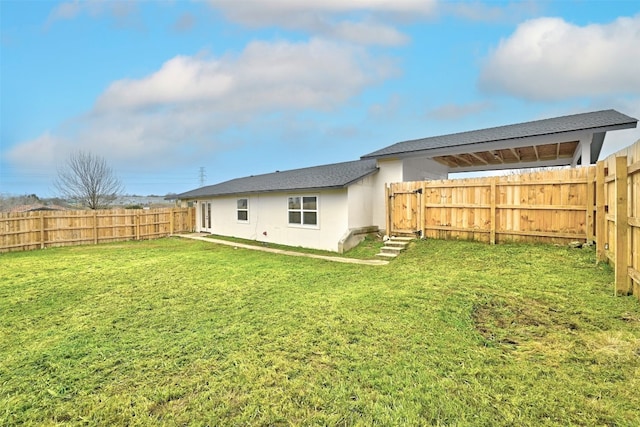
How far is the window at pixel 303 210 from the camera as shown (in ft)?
39.7

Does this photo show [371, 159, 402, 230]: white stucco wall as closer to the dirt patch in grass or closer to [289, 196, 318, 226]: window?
[289, 196, 318, 226]: window

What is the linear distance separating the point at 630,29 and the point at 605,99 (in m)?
6.63

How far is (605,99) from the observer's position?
46.4 feet

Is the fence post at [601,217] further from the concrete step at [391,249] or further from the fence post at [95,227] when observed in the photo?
the fence post at [95,227]

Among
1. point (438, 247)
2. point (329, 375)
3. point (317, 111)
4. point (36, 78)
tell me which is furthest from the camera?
point (317, 111)

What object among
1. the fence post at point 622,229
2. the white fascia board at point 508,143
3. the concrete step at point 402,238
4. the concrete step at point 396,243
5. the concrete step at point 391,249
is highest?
the white fascia board at point 508,143

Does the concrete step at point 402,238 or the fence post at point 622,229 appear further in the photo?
the concrete step at point 402,238

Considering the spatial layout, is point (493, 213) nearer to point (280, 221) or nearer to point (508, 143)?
point (508, 143)

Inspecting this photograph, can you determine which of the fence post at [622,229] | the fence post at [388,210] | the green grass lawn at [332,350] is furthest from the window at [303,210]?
the fence post at [622,229]

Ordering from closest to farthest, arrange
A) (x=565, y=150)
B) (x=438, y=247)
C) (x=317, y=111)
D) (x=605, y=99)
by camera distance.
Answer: (x=438, y=247)
(x=565, y=150)
(x=605, y=99)
(x=317, y=111)

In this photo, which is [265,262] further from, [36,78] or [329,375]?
[36,78]

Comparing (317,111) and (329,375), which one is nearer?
(329,375)

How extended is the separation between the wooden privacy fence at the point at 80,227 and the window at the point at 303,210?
1017cm

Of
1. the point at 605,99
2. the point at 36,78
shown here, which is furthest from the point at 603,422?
the point at 36,78
